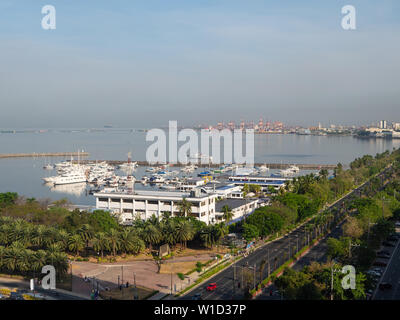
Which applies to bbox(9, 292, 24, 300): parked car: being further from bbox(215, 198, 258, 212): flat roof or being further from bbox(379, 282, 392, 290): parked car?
bbox(215, 198, 258, 212): flat roof

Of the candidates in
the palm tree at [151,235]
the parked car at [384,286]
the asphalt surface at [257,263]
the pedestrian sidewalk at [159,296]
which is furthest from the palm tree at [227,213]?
the parked car at [384,286]

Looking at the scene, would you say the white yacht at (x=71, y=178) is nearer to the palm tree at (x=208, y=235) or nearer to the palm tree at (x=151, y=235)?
the palm tree at (x=151, y=235)

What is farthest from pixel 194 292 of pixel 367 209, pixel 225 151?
pixel 225 151

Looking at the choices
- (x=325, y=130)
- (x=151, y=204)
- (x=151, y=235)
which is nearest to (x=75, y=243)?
(x=151, y=235)

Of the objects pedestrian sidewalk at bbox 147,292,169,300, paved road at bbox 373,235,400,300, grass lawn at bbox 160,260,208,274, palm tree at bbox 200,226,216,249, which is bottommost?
grass lawn at bbox 160,260,208,274

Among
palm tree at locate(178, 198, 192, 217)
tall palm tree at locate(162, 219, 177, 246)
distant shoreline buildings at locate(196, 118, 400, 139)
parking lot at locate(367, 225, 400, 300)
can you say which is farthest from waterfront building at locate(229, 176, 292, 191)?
distant shoreline buildings at locate(196, 118, 400, 139)

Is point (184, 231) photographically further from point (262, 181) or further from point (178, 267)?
point (262, 181)
